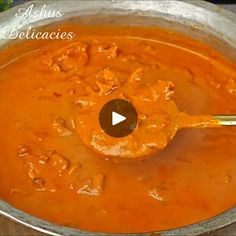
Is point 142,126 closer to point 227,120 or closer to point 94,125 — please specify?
point 94,125

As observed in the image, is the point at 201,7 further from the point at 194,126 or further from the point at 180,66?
the point at 194,126

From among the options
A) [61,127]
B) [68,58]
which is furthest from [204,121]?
[68,58]

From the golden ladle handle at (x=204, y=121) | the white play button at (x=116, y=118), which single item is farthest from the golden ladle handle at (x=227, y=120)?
the white play button at (x=116, y=118)

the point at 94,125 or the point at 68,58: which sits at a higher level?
the point at 68,58

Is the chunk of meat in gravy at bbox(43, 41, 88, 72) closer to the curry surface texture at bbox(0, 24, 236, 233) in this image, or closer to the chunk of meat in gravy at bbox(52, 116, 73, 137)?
the curry surface texture at bbox(0, 24, 236, 233)

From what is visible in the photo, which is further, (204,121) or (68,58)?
(68,58)

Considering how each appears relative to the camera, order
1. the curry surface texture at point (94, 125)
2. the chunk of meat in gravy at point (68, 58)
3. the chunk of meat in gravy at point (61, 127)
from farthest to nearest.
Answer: the chunk of meat in gravy at point (68, 58) → the chunk of meat in gravy at point (61, 127) → the curry surface texture at point (94, 125)

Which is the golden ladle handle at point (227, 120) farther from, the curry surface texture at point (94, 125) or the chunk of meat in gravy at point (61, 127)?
the chunk of meat in gravy at point (61, 127)

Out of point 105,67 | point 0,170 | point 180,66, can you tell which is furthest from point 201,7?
point 0,170
